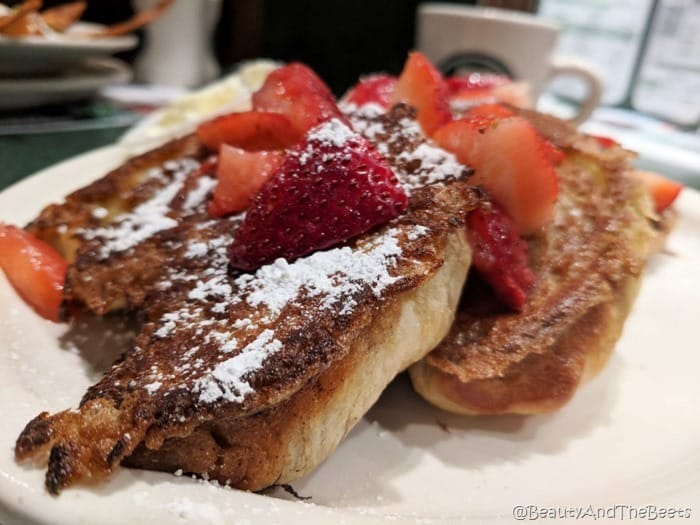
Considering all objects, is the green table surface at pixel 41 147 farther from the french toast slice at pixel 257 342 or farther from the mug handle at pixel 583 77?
the mug handle at pixel 583 77

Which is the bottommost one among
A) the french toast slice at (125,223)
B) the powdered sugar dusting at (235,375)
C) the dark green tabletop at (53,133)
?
the dark green tabletop at (53,133)

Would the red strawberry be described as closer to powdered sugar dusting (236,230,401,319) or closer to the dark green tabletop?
powdered sugar dusting (236,230,401,319)

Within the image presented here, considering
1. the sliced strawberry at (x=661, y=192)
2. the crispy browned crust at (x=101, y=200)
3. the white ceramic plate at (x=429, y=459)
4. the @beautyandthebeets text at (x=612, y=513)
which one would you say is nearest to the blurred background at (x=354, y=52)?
the sliced strawberry at (x=661, y=192)

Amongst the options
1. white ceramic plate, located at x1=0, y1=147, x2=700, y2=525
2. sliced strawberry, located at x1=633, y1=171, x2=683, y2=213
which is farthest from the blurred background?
white ceramic plate, located at x1=0, y1=147, x2=700, y2=525

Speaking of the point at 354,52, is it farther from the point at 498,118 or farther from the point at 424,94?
the point at 498,118

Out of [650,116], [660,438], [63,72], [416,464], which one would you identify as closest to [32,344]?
[416,464]
